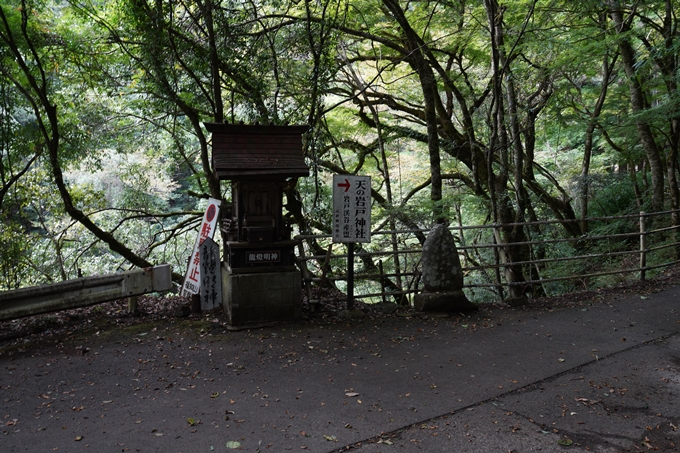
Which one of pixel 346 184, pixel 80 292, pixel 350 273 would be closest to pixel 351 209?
pixel 346 184

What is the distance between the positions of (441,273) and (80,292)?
17.5 ft

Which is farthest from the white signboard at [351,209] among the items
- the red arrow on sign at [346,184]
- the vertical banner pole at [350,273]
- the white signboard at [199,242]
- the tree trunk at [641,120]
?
the tree trunk at [641,120]

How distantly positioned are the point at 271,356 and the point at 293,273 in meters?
1.53

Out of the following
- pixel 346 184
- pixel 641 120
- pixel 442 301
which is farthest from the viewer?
pixel 641 120

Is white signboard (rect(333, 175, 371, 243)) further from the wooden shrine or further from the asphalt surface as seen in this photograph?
the asphalt surface

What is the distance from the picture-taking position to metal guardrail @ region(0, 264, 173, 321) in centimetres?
630

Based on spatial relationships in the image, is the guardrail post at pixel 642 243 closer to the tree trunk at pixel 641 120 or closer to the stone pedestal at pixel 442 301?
the tree trunk at pixel 641 120

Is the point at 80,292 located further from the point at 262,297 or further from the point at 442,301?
the point at 442,301

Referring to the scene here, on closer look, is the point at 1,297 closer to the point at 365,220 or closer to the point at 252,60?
the point at 365,220

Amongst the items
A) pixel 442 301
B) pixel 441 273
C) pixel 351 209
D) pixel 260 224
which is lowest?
pixel 442 301

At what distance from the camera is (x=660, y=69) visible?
37.4 feet

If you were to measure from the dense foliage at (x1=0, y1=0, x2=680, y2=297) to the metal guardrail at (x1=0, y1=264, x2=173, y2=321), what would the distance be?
246cm

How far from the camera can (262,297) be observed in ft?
22.9

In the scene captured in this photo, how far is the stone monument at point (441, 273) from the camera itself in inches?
299
